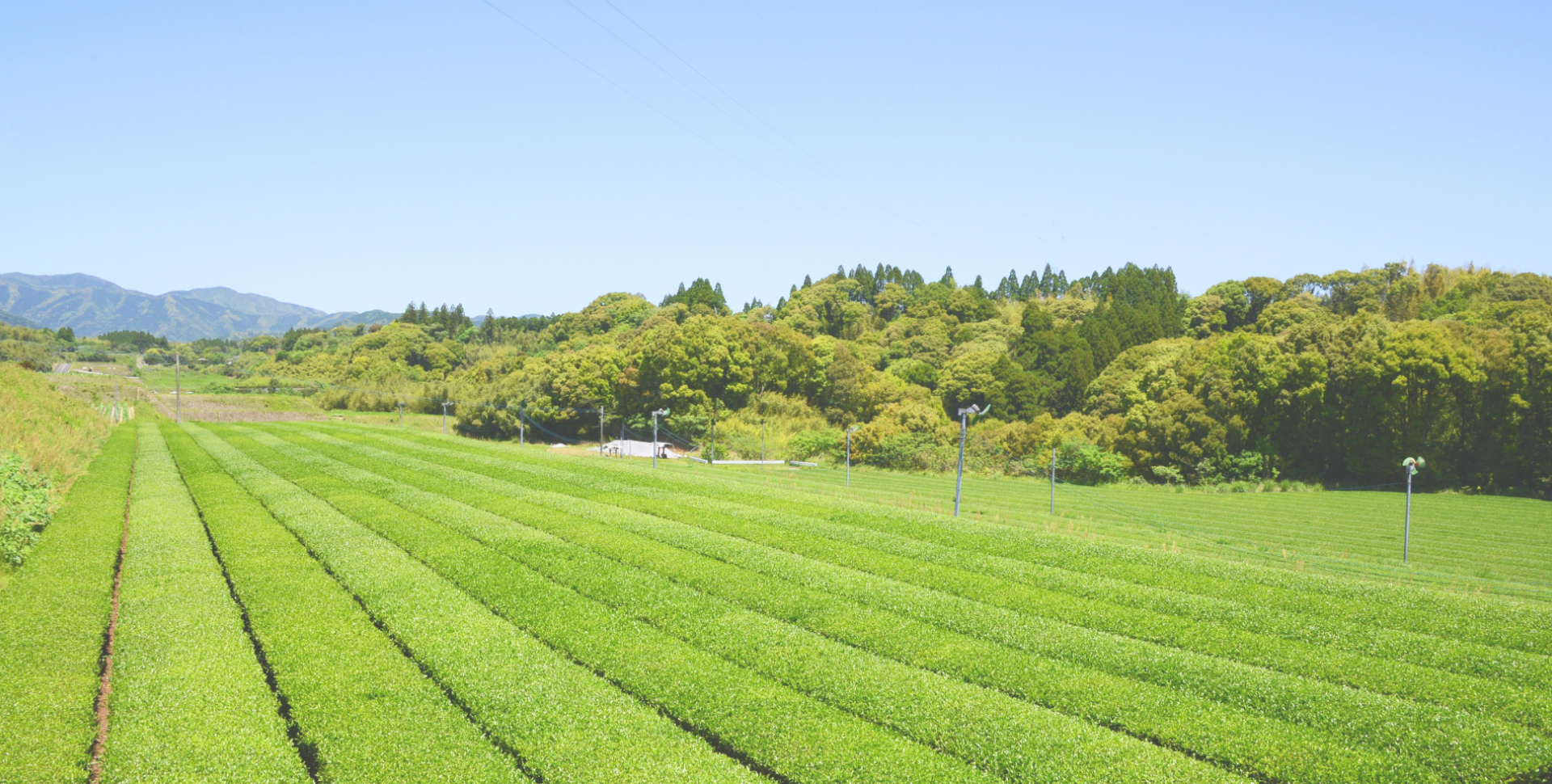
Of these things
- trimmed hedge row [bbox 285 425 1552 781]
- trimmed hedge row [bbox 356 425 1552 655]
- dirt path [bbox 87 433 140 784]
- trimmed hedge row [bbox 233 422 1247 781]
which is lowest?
dirt path [bbox 87 433 140 784]

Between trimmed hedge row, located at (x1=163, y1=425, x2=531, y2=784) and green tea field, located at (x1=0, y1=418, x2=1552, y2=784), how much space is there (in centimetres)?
4

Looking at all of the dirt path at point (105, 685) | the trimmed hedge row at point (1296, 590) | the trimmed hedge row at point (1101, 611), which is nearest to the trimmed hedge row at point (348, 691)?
the dirt path at point (105, 685)

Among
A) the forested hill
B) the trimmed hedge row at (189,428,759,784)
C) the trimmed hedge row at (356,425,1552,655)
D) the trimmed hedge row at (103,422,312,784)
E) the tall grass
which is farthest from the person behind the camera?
the forested hill

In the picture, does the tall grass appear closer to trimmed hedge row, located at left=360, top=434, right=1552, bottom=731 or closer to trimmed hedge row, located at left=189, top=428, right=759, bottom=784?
trimmed hedge row, located at left=189, top=428, right=759, bottom=784

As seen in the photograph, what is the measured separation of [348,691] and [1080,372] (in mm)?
62736

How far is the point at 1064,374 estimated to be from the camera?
66000 millimetres

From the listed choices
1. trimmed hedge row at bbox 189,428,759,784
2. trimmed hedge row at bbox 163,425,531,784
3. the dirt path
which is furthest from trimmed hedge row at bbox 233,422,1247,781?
the dirt path

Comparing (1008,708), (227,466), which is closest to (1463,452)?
(1008,708)

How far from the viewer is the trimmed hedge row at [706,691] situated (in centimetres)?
648

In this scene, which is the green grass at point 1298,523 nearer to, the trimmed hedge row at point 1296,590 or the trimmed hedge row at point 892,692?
the trimmed hedge row at point 1296,590

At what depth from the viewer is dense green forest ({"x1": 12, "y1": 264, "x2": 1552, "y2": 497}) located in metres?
37.5

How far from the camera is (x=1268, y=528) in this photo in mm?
26438

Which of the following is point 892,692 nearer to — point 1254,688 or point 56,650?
point 1254,688

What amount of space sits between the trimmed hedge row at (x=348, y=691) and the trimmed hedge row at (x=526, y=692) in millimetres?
238
